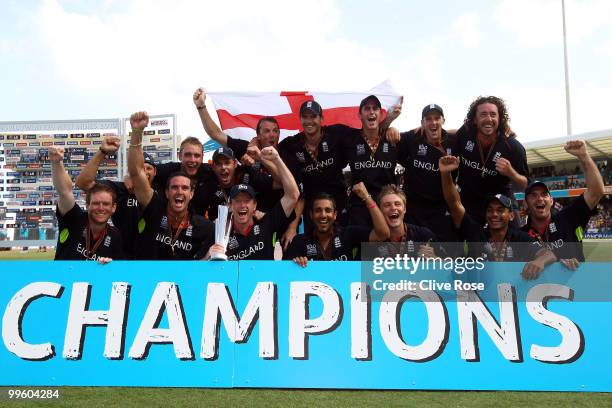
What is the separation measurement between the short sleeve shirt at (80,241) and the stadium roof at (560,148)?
114 ft

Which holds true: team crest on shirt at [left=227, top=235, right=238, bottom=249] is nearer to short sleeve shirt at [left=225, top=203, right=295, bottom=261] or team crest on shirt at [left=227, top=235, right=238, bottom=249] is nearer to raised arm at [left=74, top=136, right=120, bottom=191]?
short sleeve shirt at [left=225, top=203, right=295, bottom=261]

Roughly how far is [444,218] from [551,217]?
3.76 feet

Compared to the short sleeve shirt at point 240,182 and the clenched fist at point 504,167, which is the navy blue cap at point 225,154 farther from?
the clenched fist at point 504,167

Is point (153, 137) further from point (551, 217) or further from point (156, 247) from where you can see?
point (551, 217)

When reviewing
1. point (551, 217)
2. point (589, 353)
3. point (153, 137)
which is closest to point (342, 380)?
point (589, 353)

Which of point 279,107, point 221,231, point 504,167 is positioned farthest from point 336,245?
point 279,107

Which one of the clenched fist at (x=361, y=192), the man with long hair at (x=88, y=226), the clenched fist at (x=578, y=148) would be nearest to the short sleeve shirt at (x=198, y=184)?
the man with long hair at (x=88, y=226)

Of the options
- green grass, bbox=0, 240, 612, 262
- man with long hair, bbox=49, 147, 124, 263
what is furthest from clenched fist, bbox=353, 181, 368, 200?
green grass, bbox=0, 240, 612, 262

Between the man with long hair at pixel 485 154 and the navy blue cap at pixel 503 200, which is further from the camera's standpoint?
the man with long hair at pixel 485 154

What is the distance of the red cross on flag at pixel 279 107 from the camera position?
11078 millimetres

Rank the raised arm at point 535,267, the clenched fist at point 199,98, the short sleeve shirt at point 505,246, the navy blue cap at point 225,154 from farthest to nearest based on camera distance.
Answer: the clenched fist at point 199,98
the navy blue cap at point 225,154
the short sleeve shirt at point 505,246
the raised arm at point 535,267

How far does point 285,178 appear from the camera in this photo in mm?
5316

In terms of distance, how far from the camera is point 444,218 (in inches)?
241

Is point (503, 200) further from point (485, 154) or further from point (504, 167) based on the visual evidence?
point (485, 154)
